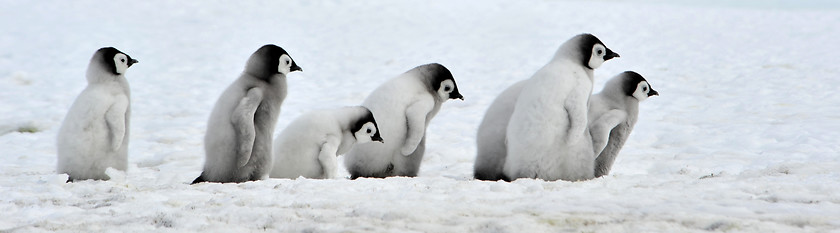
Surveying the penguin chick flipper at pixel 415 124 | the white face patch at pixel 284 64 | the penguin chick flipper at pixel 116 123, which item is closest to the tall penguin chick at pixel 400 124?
the penguin chick flipper at pixel 415 124

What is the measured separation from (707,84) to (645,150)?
20.2ft

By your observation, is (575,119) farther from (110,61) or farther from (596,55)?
(110,61)

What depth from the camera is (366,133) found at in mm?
5484

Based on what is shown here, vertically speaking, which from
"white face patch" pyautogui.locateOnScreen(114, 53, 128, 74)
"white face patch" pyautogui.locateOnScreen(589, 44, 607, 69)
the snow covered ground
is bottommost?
the snow covered ground

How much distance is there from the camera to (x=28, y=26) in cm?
1836

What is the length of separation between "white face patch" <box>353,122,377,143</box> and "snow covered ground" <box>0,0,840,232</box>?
51cm

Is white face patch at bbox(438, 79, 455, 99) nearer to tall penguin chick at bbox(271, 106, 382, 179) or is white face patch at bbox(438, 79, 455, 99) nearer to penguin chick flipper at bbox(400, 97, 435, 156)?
penguin chick flipper at bbox(400, 97, 435, 156)

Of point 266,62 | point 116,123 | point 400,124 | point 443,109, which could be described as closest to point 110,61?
point 116,123

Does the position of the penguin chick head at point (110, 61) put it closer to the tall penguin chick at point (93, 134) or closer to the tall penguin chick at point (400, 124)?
the tall penguin chick at point (93, 134)

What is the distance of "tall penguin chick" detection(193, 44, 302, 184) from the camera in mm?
5270

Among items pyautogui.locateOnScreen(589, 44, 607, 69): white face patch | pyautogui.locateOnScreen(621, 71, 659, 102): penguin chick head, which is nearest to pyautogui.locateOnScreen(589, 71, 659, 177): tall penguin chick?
pyautogui.locateOnScreen(621, 71, 659, 102): penguin chick head

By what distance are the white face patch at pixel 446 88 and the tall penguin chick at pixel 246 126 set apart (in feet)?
3.55

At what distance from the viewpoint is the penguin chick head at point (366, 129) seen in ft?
17.9

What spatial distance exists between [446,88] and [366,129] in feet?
2.60
